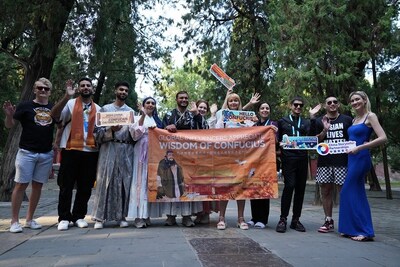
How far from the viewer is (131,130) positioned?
21.4 feet

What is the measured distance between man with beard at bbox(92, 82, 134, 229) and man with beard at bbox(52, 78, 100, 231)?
19cm

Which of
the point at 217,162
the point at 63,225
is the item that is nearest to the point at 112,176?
the point at 63,225

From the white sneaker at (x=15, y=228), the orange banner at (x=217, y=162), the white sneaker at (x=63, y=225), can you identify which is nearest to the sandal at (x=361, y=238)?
the orange banner at (x=217, y=162)

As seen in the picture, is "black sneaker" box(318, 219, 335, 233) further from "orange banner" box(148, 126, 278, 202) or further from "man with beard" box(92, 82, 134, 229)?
"man with beard" box(92, 82, 134, 229)

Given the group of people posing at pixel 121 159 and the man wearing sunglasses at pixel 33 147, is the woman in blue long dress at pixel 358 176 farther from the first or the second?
the man wearing sunglasses at pixel 33 147

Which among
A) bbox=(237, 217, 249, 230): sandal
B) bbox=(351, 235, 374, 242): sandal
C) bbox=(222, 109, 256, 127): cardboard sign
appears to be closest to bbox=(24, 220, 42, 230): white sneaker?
bbox=(237, 217, 249, 230): sandal

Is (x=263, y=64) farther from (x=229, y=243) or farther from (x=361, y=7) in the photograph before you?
(x=229, y=243)

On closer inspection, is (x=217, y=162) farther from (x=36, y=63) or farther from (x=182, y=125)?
(x=36, y=63)

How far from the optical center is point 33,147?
6266mm

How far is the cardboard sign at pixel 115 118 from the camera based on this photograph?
6.29 meters

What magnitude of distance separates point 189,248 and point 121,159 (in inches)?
84.7

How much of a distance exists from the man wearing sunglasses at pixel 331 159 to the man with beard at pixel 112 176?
2861 mm

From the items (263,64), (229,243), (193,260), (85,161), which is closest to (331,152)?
(229,243)

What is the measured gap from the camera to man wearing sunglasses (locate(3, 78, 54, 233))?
246 inches
